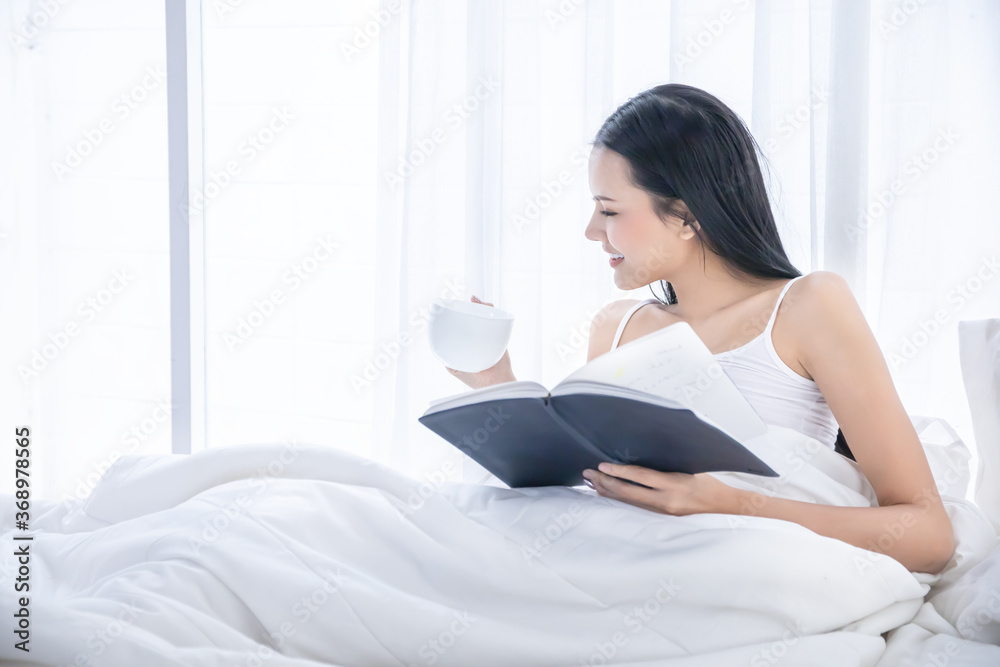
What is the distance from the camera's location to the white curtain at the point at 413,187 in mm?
1581

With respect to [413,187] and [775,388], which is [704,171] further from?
[413,187]

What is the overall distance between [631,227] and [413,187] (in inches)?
29.8

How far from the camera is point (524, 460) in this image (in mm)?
1057

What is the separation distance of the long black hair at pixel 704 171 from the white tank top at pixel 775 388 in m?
0.09

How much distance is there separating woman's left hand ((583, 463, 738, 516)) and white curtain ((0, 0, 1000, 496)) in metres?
0.81

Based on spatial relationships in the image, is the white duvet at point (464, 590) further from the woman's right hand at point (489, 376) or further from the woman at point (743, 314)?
the woman's right hand at point (489, 376)

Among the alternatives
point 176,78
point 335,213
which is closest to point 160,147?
point 176,78

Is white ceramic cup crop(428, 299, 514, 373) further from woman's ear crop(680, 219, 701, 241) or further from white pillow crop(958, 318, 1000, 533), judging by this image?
white pillow crop(958, 318, 1000, 533)

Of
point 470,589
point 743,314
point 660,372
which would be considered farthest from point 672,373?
point 743,314

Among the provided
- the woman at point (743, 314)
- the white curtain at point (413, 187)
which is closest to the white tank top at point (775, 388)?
the woman at point (743, 314)

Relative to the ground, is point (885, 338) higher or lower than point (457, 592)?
higher

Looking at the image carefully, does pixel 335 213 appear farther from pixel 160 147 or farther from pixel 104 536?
pixel 104 536

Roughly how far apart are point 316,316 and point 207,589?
1.46m

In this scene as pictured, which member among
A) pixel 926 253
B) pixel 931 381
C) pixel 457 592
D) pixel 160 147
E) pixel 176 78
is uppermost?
pixel 176 78
